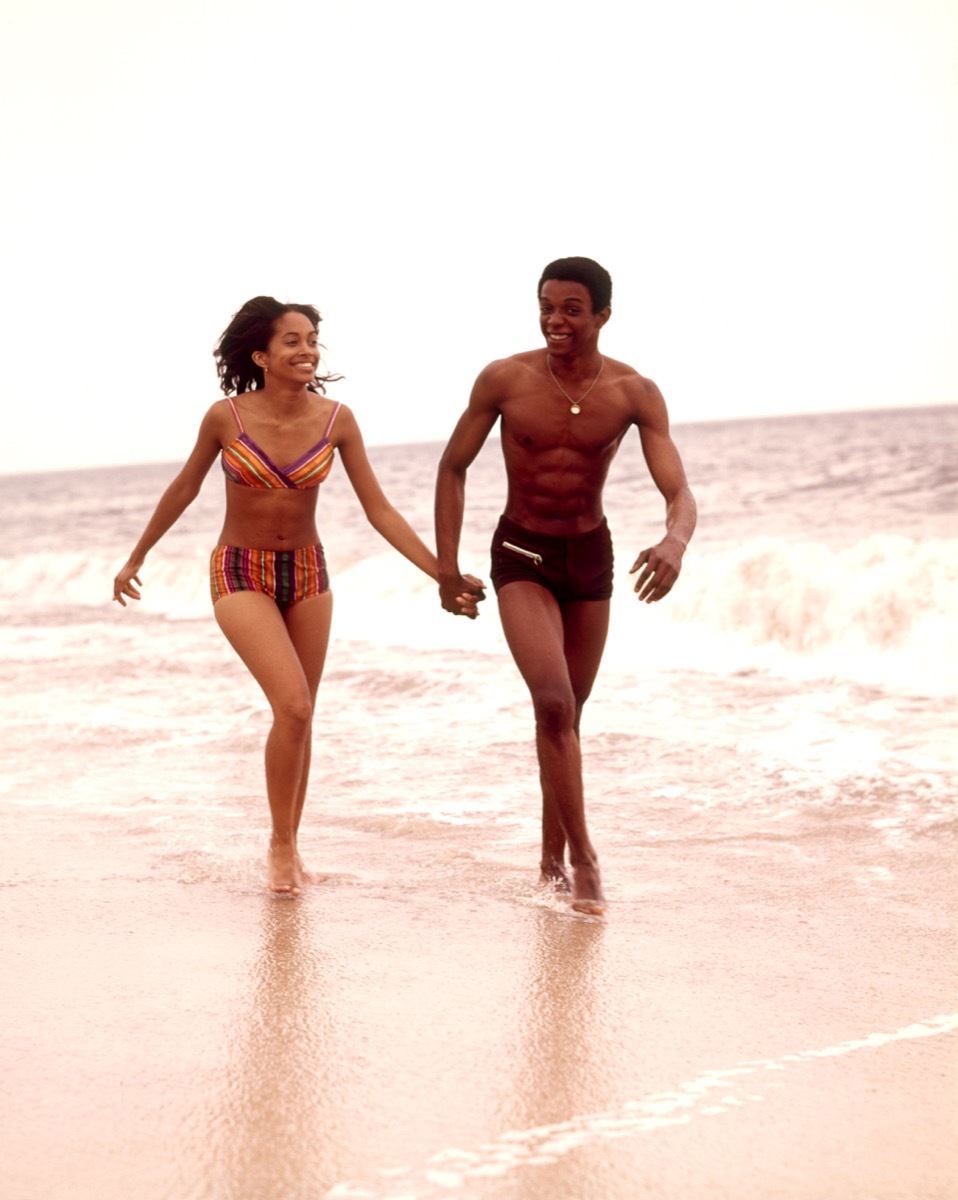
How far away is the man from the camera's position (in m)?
5.02

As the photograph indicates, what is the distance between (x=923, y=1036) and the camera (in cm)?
373

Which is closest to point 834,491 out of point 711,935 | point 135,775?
point 135,775

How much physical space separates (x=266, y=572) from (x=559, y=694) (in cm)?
120

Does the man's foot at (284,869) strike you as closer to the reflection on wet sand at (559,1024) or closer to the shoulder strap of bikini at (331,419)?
the reflection on wet sand at (559,1024)

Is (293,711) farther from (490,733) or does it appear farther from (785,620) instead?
(785,620)

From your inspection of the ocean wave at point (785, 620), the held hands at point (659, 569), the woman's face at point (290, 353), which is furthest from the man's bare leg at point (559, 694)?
the ocean wave at point (785, 620)

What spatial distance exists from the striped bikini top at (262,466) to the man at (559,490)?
0.47 metres

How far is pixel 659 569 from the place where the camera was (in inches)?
182

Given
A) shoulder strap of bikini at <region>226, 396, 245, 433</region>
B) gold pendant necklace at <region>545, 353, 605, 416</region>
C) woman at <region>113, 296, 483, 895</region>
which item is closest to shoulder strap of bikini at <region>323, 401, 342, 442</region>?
woman at <region>113, 296, 483, 895</region>

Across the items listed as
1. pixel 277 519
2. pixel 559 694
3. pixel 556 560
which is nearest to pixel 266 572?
pixel 277 519

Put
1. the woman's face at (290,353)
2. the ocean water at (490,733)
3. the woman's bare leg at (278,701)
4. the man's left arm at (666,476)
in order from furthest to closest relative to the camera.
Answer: the ocean water at (490,733) → the woman's face at (290,353) → the woman's bare leg at (278,701) → the man's left arm at (666,476)

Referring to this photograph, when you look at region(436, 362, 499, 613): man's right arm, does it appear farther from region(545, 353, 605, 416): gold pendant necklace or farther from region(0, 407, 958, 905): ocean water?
region(0, 407, 958, 905): ocean water

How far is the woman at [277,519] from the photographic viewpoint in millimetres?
5297

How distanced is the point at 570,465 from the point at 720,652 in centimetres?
815
